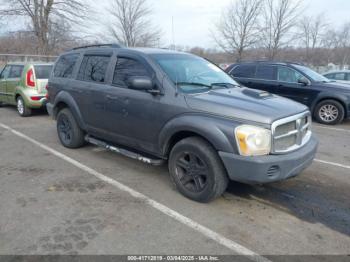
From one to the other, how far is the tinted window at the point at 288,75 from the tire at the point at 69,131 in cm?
657

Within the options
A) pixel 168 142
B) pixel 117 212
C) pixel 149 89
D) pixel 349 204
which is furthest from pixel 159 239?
pixel 349 204

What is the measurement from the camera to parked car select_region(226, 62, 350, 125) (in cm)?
846

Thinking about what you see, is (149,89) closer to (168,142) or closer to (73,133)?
(168,142)

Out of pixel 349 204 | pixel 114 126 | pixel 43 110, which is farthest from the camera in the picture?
pixel 43 110

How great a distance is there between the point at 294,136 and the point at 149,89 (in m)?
1.91

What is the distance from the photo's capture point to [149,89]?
12.7 ft

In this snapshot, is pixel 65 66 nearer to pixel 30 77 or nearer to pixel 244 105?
pixel 30 77

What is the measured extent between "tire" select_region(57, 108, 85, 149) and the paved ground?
1.95 ft

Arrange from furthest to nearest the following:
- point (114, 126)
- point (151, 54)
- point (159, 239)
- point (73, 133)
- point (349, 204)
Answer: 1. point (73, 133)
2. point (114, 126)
3. point (151, 54)
4. point (349, 204)
5. point (159, 239)

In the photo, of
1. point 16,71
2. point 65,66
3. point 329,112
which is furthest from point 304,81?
point 16,71

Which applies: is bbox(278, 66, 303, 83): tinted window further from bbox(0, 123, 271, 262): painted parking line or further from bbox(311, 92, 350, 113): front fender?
bbox(0, 123, 271, 262): painted parking line

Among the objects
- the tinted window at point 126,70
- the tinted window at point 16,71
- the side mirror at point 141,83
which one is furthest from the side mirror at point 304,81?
the tinted window at point 16,71

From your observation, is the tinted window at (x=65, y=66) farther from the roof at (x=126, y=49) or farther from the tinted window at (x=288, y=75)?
the tinted window at (x=288, y=75)

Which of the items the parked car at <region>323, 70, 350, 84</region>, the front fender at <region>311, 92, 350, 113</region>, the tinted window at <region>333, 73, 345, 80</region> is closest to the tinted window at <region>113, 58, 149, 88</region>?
the front fender at <region>311, 92, 350, 113</region>
